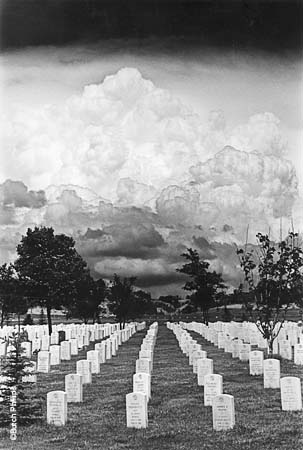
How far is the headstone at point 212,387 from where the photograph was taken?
37.2 ft

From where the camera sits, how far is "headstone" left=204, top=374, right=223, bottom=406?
37.2 feet

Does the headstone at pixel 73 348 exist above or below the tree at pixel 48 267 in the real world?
below

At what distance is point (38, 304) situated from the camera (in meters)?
34.1

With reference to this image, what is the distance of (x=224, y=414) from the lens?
9609 mm

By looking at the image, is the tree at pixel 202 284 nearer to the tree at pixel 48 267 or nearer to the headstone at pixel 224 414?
the tree at pixel 48 267

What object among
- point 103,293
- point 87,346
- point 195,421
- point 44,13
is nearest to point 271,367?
point 195,421

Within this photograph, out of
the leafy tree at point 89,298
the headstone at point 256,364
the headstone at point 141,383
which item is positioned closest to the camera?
the headstone at point 141,383

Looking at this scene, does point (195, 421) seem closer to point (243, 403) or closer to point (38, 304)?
point (243, 403)

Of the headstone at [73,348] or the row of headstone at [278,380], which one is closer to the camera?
the row of headstone at [278,380]

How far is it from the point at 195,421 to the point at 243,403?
5.50 ft

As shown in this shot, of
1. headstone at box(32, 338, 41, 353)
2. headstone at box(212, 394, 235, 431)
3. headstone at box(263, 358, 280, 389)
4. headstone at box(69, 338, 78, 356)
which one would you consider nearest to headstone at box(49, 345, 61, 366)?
headstone at box(69, 338, 78, 356)

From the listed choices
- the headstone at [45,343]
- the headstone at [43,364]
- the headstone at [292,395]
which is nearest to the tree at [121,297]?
the headstone at [45,343]

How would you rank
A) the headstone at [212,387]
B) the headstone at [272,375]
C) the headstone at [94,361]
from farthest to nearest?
the headstone at [94,361] < the headstone at [272,375] < the headstone at [212,387]

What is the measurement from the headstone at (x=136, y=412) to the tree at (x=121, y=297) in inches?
1217
